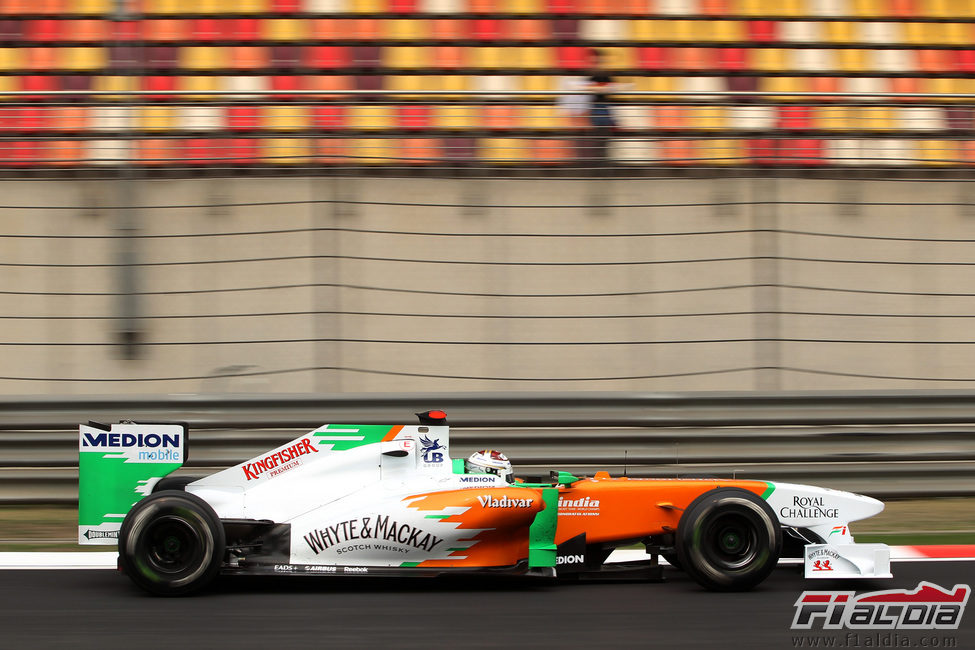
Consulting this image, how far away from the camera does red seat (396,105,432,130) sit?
8289 millimetres

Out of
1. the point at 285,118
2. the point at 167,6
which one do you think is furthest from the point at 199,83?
the point at 285,118

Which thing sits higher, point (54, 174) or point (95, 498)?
point (54, 174)

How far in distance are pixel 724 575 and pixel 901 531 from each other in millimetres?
2113

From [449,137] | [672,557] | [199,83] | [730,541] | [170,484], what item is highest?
[199,83]

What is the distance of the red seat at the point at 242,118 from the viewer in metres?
8.48

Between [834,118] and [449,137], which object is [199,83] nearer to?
[449,137]

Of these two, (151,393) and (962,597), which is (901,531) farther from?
(151,393)

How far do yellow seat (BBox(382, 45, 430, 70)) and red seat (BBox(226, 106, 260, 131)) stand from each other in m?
3.23

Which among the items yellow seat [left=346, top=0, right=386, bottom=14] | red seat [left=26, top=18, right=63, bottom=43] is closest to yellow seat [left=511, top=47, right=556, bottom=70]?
yellow seat [left=346, top=0, right=386, bottom=14]

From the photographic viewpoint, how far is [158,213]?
7613 millimetres

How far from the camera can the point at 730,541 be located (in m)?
5.00

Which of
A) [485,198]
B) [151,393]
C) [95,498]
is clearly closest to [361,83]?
[485,198]

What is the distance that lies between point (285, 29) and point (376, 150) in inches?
174

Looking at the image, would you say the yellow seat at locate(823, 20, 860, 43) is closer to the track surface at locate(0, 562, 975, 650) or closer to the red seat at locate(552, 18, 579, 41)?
the red seat at locate(552, 18, 579, 41)
